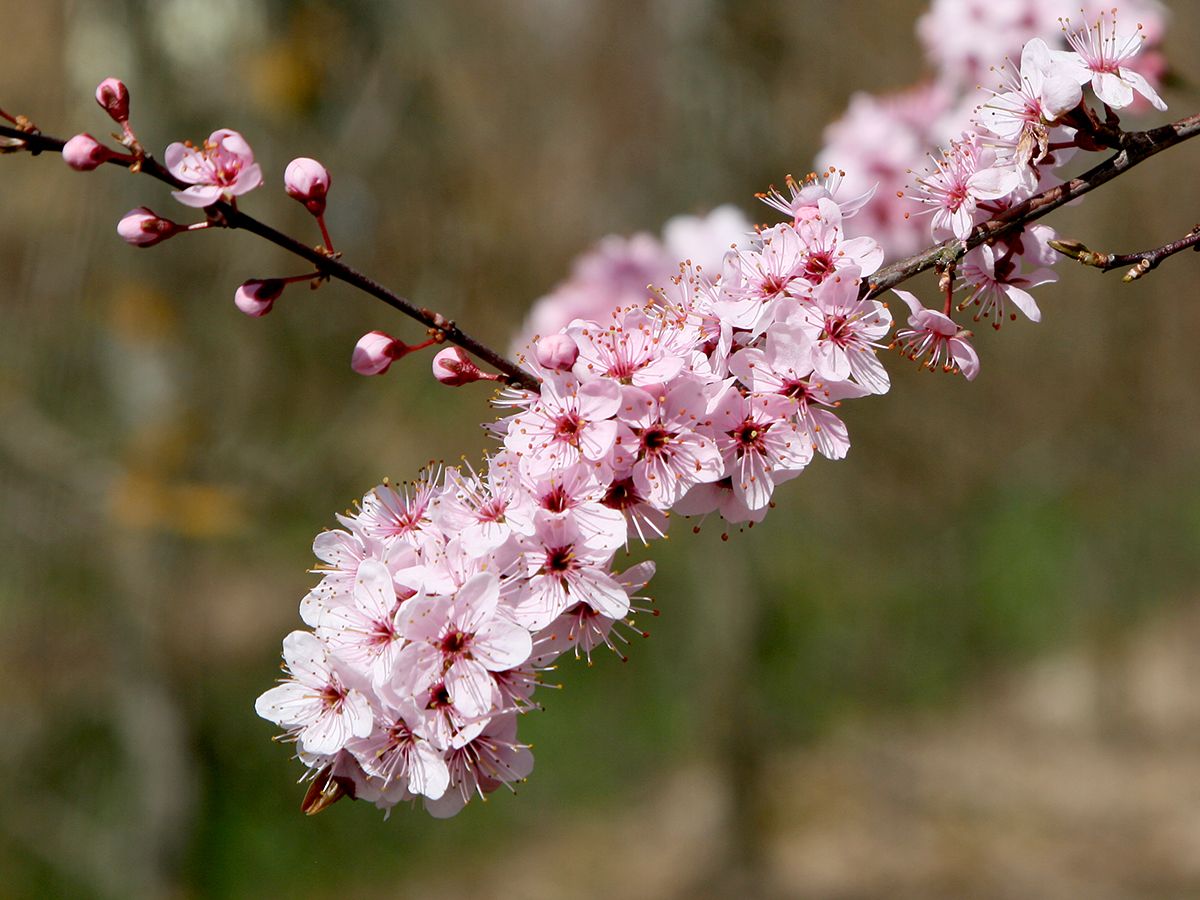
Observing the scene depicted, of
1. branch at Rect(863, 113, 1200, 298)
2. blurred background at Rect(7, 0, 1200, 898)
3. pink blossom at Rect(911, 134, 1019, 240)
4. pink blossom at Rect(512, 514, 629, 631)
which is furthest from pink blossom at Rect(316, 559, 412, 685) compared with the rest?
blurred background at Rect(7, 0, 1200, 898)

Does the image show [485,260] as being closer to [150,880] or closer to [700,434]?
[150,880]

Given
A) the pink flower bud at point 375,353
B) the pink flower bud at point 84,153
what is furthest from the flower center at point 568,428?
the pink flower bud at point 84,153

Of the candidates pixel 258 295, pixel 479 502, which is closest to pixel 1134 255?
pixel 479 502

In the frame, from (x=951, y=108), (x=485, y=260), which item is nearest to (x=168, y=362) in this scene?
(x=485, y=260)

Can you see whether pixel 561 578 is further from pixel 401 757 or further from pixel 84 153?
pixel 84 153

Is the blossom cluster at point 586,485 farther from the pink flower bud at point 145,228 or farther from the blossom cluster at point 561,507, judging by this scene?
the pink flower bud at point 145,228

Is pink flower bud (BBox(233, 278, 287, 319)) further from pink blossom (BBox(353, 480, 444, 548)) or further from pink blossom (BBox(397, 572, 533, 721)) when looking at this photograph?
pink blossom (BBox(397, 572, 533, 721))
